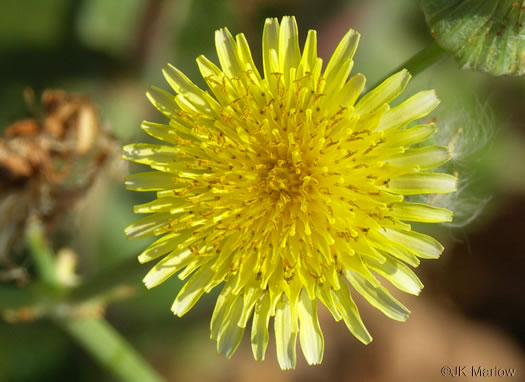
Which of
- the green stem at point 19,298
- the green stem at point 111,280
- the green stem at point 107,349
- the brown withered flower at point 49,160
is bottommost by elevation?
the green stem at point 107,349

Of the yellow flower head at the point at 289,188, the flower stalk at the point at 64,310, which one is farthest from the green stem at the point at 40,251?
the yellow flower head at the point at 289,188

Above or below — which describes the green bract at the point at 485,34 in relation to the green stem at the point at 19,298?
below

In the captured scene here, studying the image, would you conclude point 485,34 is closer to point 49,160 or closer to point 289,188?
point 289,188

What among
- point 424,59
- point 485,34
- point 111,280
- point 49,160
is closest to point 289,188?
point 424,59

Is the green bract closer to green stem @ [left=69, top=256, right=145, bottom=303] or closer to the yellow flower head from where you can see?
the yellow flower head

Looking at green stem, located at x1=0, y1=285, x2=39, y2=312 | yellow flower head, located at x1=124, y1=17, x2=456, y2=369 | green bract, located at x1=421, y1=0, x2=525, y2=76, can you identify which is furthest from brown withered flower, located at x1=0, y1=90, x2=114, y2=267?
green bract, located at x1=421, y1=0, x2=525, y2=76

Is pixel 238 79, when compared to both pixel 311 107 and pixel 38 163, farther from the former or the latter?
pixel 38 163

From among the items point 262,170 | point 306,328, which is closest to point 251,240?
point 262,170

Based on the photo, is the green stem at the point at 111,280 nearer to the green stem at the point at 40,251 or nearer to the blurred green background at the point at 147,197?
the green stem at the point at 40,251
